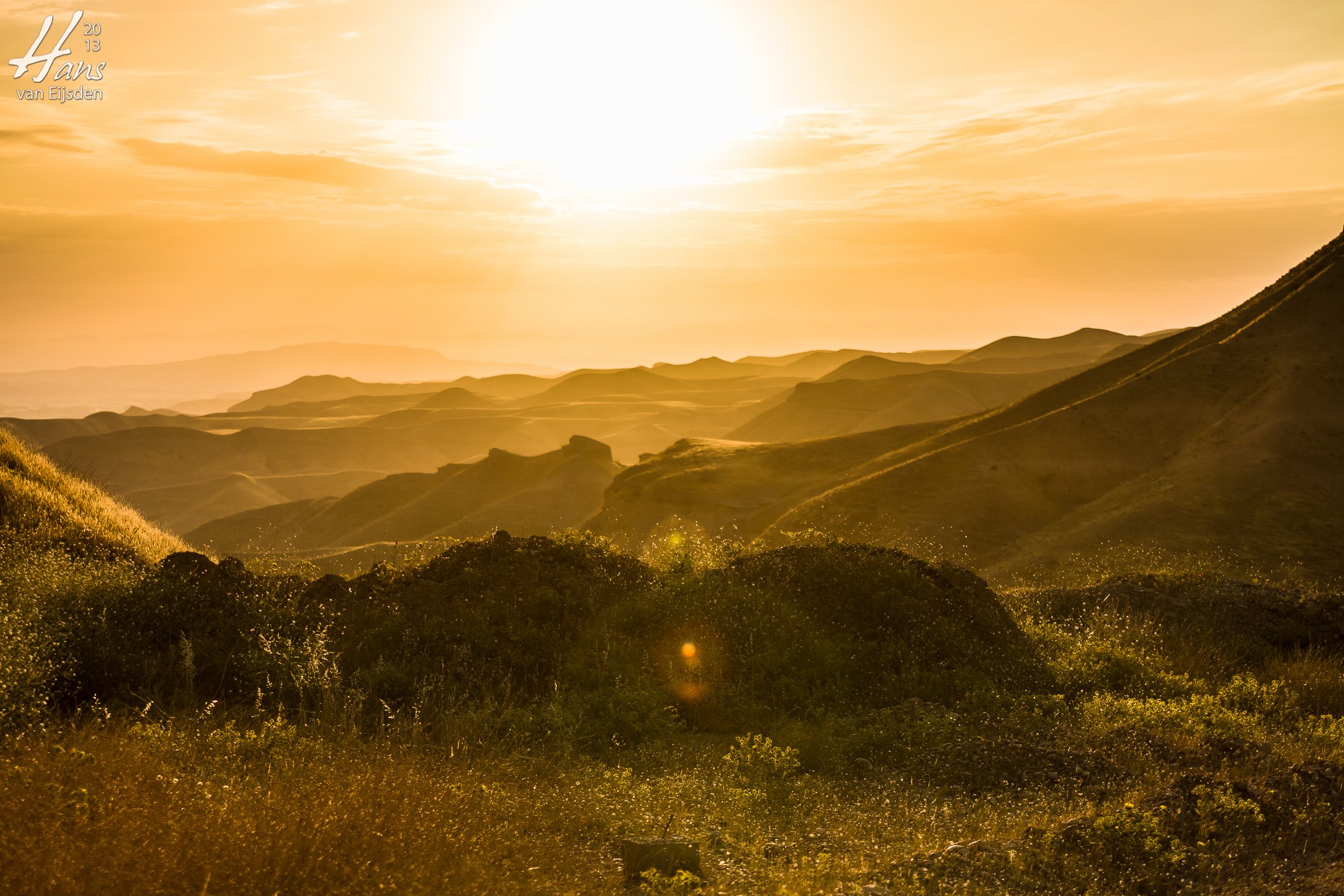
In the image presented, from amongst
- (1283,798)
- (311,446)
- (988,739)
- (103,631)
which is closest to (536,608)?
(103,631)

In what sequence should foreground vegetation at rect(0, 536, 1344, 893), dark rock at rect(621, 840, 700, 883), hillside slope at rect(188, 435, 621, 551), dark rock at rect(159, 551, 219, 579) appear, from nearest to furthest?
A: foreground vegetation at rect(0, 536, 1344, 893) → dark rock at rect(621, 840, 700, 883) → dark rock at rect(159, 551, 219, 579) → hillside slope at rect(188, 435, 621, 551)

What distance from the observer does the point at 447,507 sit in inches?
2195

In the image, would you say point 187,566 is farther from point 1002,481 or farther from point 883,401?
point 883,401

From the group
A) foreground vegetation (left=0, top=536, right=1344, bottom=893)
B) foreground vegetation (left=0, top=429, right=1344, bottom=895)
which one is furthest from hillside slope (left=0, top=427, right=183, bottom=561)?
foreground vegetation (left=0, top=536, right=1344, bottom=893)

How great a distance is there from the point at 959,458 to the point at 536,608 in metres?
25.4

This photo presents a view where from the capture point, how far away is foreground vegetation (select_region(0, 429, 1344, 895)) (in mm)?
5785

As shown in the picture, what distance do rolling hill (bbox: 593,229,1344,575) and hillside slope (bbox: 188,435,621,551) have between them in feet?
34.5

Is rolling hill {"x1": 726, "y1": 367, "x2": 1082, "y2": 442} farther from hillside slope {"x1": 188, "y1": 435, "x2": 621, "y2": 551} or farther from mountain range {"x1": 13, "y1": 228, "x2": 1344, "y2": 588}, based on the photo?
hillside slope {"x1": 188, "y1": 435, "x2": 621, "y2": 551}

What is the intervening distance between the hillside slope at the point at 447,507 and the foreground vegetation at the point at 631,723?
3459cm

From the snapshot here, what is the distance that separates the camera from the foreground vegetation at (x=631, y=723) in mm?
5785

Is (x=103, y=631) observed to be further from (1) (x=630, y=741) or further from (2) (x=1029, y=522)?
(2) (x=1029, y=522)

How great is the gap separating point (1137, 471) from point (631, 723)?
27.7 meters

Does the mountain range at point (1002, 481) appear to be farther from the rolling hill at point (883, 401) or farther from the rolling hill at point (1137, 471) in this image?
the rolling hill at point (883, 401)

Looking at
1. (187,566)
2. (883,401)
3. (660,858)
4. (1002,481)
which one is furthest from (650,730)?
(883,401)
